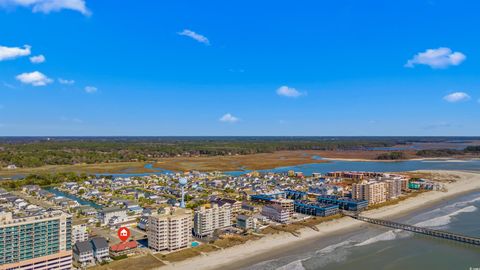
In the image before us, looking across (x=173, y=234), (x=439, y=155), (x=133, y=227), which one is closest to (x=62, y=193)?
(x=133, y=227)

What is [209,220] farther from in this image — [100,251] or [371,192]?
[371,192]

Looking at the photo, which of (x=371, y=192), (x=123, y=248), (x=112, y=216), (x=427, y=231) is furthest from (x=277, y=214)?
(x=112, y=216)

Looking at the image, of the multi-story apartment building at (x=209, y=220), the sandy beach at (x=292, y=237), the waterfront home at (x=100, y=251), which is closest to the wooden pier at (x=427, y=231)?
the sandy beach at (x=292, y=237)

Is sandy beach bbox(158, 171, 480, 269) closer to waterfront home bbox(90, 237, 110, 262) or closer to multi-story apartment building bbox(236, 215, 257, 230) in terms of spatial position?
multi-story apartment building bbox(236, 215, 257, 230)

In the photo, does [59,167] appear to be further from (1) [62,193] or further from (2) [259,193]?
(2) [259,193]

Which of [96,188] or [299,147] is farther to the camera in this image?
[299,147]

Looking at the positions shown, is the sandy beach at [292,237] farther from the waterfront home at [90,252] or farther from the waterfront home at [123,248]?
the waterfront home at [90,252]
